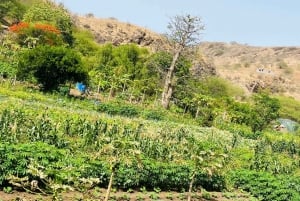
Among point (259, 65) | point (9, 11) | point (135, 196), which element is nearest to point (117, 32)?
point (9, 11)

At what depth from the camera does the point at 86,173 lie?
41.8 ft

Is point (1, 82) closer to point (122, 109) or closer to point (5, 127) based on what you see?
point (122, 109)

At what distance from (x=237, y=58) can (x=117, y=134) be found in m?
109


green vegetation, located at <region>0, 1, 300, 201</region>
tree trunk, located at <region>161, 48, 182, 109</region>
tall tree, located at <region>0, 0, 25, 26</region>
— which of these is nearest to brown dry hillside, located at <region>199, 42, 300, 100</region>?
green vegetation, located at <region>0, 1, 300, 201</region>

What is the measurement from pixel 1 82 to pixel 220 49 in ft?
360

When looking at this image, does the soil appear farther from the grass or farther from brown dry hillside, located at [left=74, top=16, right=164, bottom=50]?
the grass

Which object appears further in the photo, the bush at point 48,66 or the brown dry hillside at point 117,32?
the brown dry hillside at point 117,32

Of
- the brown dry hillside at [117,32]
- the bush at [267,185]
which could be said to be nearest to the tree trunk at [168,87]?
the bush at [267,185]

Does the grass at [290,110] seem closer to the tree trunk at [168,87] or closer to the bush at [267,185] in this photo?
the tree trunk at [168,87]

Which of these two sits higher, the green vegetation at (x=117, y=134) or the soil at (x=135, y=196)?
the green vegetation at (x=117, y=134)

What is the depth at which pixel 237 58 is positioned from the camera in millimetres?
124312

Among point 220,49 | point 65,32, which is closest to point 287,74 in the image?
point 220,49

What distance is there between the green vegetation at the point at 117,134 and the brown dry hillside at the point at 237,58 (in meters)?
8.15

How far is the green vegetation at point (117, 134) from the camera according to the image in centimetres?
1152
